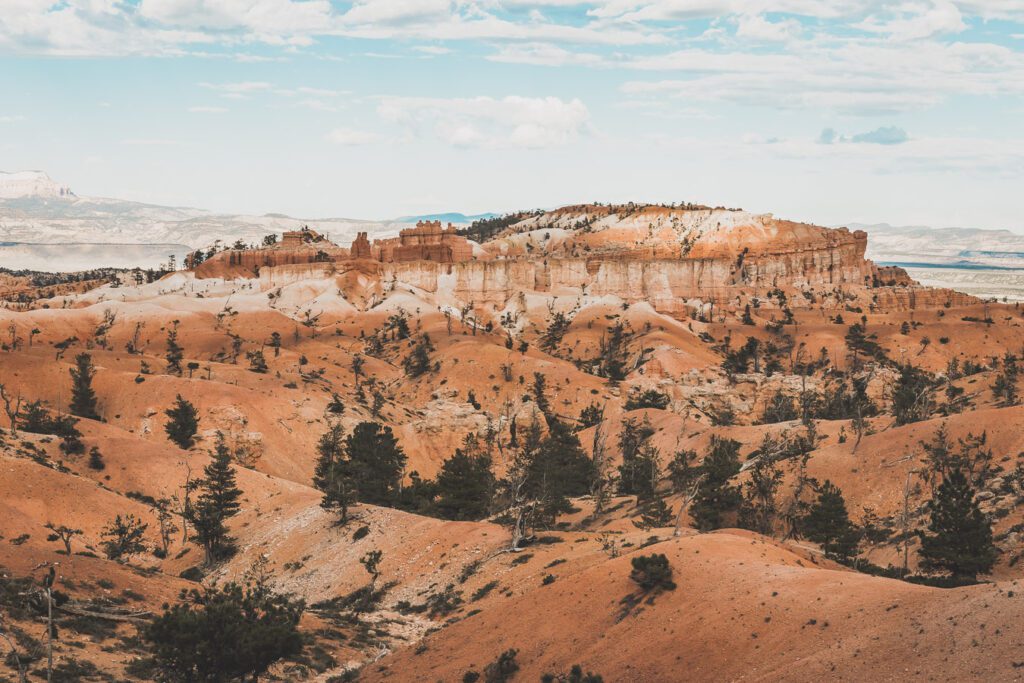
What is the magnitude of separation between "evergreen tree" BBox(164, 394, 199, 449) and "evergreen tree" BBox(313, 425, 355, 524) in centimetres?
1288

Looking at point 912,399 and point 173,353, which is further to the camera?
point 173,353

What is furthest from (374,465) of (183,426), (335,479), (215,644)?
(215,644)

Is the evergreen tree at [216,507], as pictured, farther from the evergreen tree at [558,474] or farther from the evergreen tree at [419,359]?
the evergreen tree at [419,359]

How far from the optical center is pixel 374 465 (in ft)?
279

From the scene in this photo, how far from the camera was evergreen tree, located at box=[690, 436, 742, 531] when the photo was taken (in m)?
70.6

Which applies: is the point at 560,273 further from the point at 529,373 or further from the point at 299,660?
the point at 299,660

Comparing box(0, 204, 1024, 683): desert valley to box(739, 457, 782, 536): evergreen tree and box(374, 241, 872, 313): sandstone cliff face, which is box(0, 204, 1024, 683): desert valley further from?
box(374, 241, 872, 313): sandstone cliff face

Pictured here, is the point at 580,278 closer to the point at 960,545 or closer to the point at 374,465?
the point at 374,465

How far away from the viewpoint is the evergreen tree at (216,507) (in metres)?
67.9

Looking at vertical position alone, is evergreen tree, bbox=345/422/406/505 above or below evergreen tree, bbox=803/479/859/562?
below

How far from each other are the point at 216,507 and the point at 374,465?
1647 cm

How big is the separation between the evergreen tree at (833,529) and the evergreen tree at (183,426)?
60.4 metres

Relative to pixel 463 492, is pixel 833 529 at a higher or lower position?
higher

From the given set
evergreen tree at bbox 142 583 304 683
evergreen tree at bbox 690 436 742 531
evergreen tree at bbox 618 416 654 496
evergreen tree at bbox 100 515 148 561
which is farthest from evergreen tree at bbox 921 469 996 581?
evergreen tree at bbox 100 515 148 561
